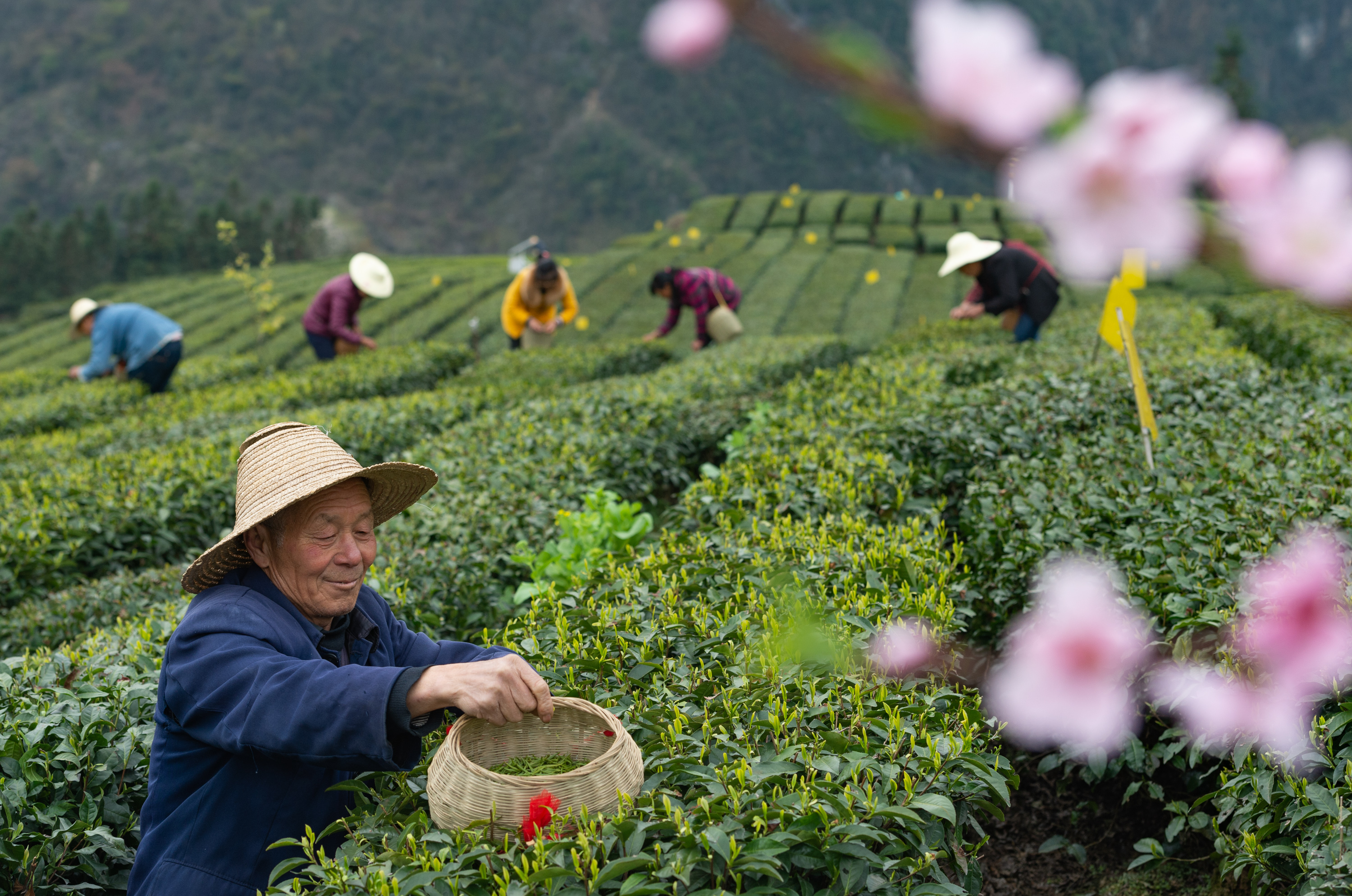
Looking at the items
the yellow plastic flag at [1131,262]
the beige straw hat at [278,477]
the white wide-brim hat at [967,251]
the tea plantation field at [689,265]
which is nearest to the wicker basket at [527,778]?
the beige straw hat at [278,477]

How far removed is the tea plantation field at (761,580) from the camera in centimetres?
185

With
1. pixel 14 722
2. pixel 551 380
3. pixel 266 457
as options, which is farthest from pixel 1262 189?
pixel 551 380

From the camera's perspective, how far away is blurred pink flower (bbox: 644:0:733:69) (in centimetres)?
39

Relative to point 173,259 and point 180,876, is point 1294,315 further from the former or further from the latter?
point 173,259

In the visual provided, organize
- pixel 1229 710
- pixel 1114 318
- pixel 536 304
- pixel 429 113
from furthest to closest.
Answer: pixel 429 113 → pixel 536 304 → pixel 1114 318 → pixel 1229 710

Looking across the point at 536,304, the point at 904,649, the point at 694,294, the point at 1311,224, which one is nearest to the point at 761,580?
the point at 904,649

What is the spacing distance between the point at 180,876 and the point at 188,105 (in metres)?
75.7

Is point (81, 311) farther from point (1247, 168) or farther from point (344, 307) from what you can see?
point (1247, 168)

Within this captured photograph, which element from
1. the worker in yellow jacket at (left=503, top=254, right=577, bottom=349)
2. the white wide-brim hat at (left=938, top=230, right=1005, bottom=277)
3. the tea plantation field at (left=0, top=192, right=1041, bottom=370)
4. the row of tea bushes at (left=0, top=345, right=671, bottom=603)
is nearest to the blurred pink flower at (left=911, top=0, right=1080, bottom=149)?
the row of tea bushes at (left=0, top=345, right=671, bottom=603)

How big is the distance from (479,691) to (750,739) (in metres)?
0.65

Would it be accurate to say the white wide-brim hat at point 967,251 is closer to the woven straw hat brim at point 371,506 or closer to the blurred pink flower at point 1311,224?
the woven straw hat brim at point 371,506

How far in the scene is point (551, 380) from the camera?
882 centimetres

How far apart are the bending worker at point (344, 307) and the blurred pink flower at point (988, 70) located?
378 inches

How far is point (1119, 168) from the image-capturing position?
1.59 feet
